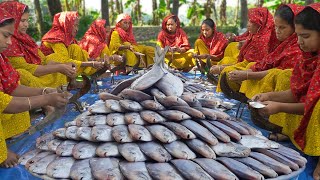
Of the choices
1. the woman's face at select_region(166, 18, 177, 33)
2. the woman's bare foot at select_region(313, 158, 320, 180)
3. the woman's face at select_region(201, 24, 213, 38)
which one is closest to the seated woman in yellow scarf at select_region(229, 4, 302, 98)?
the woman's bare foot at select_region(313, 158, 320, 180)

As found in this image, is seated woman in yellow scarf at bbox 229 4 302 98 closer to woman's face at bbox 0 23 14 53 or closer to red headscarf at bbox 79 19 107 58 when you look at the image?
woman's face at bbox 0 23 14 53

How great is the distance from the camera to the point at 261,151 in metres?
2.16

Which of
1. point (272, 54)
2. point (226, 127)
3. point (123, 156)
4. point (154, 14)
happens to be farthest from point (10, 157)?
point (154, 14)

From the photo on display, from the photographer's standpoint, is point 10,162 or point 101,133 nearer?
point 101,133

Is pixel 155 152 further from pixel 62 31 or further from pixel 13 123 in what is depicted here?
pixel 62 31

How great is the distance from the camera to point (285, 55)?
3.37m

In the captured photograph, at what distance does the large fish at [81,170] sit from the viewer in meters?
1.85

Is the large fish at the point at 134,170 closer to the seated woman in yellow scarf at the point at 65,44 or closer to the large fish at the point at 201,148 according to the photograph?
the large fish at the point at 201,148

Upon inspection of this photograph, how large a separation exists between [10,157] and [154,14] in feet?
58.8

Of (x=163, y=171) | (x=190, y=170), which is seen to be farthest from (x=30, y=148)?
(x=190, y=170)

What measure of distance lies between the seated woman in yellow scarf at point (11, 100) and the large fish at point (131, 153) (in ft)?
2.61

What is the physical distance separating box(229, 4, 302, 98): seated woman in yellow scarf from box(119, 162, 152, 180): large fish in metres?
1.69

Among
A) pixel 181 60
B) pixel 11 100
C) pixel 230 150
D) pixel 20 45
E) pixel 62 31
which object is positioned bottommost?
pixel 181 60

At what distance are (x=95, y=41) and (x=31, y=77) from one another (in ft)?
9.35
